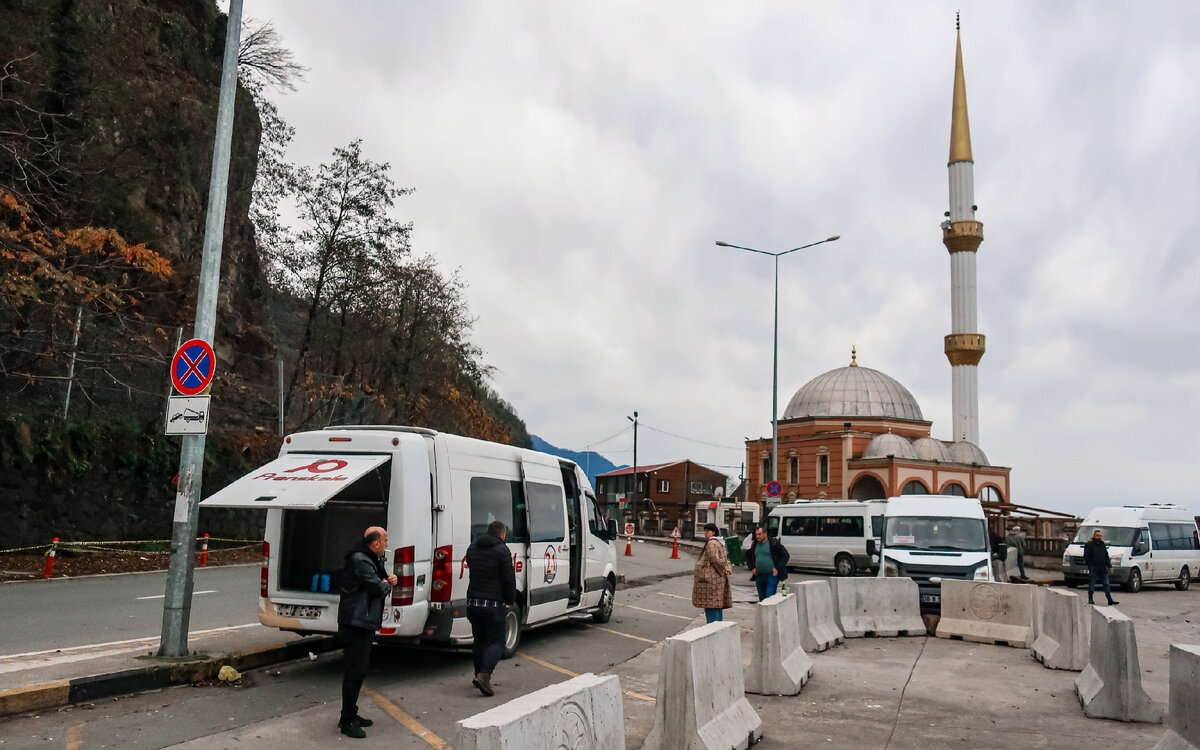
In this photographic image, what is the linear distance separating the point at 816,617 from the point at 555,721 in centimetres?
919

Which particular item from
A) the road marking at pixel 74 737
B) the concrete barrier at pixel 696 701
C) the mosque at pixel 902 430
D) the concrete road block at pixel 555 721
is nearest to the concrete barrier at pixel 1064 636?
the concrete barrier at pixel 696 701

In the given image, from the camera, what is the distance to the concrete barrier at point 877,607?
48.1ft

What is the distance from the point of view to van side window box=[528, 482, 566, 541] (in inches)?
474

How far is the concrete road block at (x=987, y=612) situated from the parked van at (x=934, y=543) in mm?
573

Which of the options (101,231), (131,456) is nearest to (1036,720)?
(101,231)

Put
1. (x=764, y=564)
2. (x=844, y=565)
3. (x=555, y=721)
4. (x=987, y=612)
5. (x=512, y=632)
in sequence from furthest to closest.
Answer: (x=844, y=565), (x=764, y=564), (x=987, y=612), (x=512, y=632), (x=555, y=721)

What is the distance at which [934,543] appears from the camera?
1752cm

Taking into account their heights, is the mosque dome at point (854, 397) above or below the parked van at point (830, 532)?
above

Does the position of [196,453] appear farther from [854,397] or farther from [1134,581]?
[854,397]

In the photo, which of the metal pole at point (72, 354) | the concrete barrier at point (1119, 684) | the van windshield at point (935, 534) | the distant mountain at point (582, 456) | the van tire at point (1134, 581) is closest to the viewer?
the concrete barrier at point (1119, 684)

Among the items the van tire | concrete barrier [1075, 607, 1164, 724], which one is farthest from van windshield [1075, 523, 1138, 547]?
concrete barrier [1075, 607, 1164, 724]

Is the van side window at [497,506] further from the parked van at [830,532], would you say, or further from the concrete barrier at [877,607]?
the parked van at [830,532]

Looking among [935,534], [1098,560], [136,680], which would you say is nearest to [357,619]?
[136,680]

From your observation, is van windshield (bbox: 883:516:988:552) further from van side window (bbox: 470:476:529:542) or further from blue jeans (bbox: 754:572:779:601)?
van side window (bbox: 470:476:529:542)
